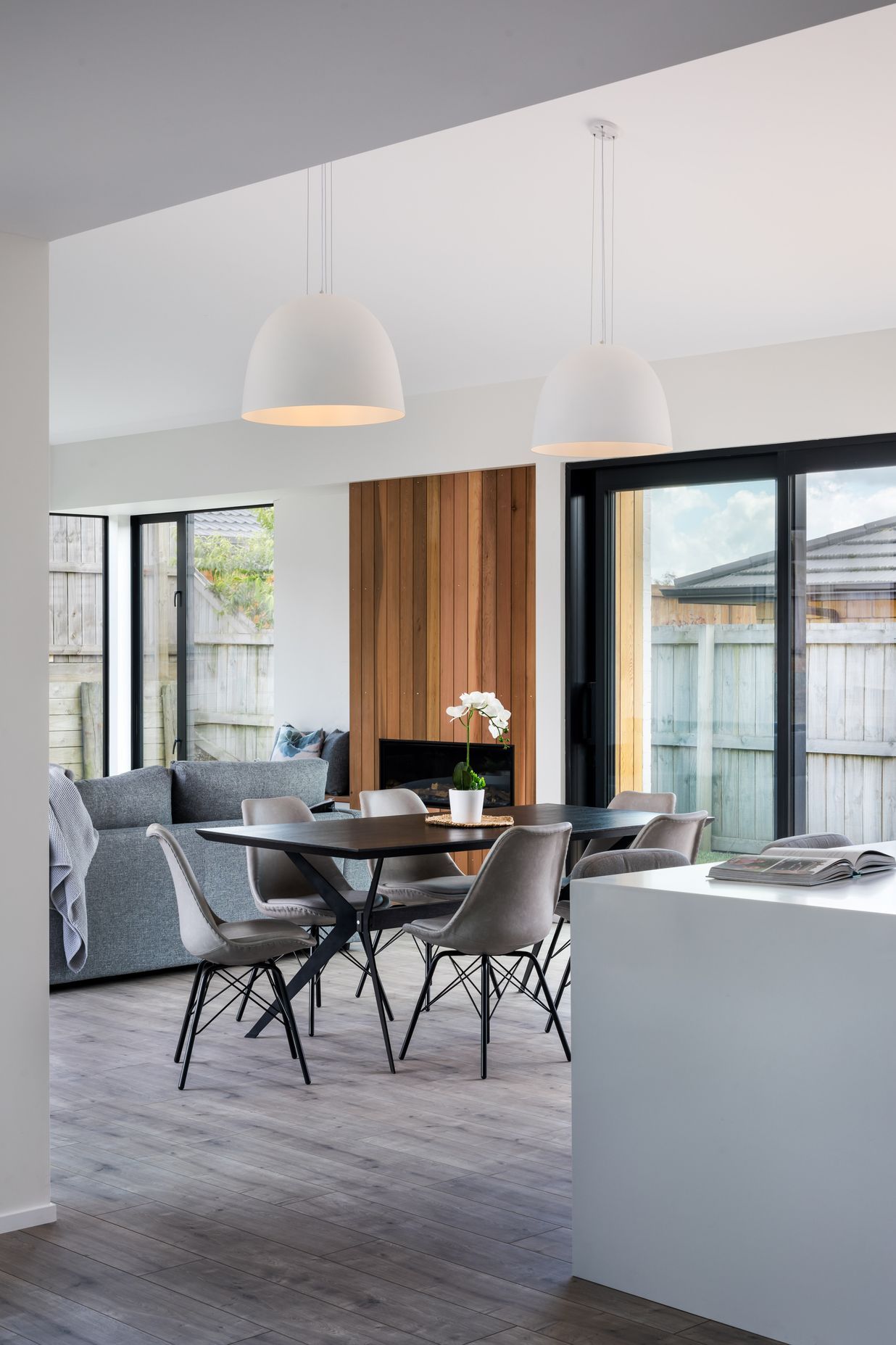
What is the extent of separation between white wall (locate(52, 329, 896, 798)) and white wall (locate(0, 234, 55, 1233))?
4.07m

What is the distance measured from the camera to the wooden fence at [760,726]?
6539mm

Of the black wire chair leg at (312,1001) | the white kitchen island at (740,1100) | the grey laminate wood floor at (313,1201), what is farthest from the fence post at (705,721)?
the white kitchen island at (740,1100)

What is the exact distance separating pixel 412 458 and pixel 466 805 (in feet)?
10.6

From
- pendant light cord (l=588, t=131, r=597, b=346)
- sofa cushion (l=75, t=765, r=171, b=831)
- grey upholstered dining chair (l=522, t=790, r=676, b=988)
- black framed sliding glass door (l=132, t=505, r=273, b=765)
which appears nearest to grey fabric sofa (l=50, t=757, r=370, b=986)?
sofa cushion (l=75, t=765, r=171, b=831)

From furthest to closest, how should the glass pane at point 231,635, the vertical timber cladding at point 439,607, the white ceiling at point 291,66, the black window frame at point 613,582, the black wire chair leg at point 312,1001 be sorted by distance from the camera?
the glass pane at point 231,635, the vertical timber cladding at point 439,607, the black window frame at point 613,582, the black wire chair leg at point 312,1001, the white ceiling at point 291,66

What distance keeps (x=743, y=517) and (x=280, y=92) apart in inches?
188

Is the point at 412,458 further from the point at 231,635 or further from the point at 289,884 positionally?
the point at 289,884

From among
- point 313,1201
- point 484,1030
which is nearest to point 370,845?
point 484,1030

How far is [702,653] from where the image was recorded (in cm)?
719

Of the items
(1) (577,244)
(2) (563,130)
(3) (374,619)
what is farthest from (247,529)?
(2) (563,130)

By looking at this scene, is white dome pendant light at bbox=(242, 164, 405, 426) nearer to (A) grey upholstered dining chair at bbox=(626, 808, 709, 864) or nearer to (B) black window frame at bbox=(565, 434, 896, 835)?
(A) grey upholstered dining chair at bbox=(626, 808, 709, 864)

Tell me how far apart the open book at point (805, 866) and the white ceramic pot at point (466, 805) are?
7.56 feet

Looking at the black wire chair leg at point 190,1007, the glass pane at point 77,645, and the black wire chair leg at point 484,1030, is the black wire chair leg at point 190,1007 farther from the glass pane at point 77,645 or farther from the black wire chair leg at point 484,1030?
the glass pane at point 77,645

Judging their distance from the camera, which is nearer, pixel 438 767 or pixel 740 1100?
pixel 740 1100
